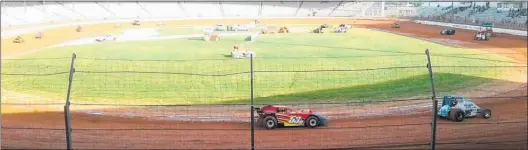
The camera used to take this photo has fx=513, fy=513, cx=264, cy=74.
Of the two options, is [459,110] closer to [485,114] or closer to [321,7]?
[485,114]

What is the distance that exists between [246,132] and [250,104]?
4.43ft

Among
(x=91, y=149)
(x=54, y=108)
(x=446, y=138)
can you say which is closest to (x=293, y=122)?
(x=446, y=138)

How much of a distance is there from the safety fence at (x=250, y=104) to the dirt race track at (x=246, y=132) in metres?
0.03

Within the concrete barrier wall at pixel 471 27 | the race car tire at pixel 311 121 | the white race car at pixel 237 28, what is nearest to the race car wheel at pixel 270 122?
the race car tire at pixel 311 121

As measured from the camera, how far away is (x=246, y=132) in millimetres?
12664

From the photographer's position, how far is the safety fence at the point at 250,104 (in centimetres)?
1101

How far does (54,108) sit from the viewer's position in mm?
16547

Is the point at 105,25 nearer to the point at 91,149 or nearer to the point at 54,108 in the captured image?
→ the point at 54,108

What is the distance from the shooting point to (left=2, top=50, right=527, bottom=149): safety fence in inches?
433

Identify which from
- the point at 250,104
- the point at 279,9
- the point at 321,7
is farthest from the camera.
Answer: the point at 321,7

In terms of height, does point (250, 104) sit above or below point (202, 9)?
below

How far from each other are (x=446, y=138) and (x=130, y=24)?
204ft

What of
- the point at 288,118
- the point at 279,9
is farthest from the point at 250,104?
the point at 279,9

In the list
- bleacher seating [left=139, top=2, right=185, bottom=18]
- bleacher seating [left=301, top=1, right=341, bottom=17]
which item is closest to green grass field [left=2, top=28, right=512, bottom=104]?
bleacher seating [left=139, top=2, right=185, bottom=18]
